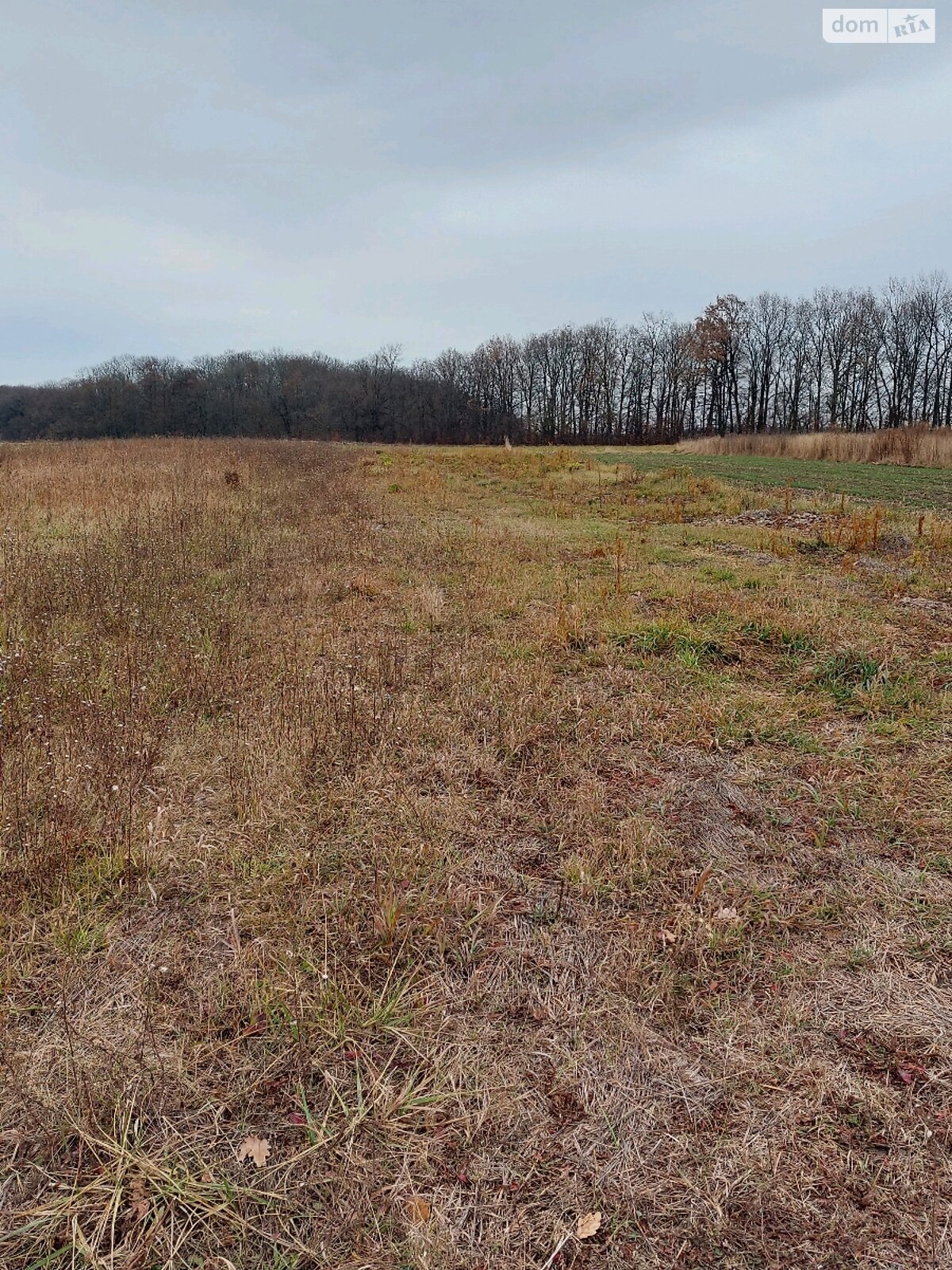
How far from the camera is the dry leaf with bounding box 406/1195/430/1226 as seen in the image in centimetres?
139

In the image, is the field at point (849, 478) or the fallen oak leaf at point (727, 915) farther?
the field at point (849, 478)

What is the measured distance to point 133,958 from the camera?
2031 mm

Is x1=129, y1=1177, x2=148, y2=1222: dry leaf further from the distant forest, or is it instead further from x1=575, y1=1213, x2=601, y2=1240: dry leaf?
the distant forest

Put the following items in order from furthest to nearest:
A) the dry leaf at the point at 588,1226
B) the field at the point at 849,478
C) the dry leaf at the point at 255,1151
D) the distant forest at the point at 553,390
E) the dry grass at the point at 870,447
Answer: the distant forest at the point at 553,390 < the dry grass at the point at 870,447 < the field at the point at 849,478 < the dry leaf at the point at 255,1151 < the dry leaf at the point at 588,1226

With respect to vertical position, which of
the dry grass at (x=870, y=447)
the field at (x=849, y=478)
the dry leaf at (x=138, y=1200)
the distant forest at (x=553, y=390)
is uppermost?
the distant forest at (x=553, y=390)

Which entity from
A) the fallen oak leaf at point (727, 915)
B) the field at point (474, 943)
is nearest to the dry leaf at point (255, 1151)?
the field at point (474, 943)

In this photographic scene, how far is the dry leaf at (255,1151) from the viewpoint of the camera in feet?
4.83

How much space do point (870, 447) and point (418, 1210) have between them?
2690 cm

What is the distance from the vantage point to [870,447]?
22.3 meters

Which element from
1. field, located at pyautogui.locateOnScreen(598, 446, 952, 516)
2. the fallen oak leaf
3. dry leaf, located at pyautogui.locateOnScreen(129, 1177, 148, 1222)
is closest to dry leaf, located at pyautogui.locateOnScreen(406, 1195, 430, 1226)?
dry leaf, located at pyautogui.locateOnScreen(129, 1177, 148, 1222)

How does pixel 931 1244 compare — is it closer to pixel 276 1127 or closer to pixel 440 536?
pixel 276 1127

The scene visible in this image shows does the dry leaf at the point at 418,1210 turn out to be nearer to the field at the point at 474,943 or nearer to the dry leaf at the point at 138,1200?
the field at the point at 474,943

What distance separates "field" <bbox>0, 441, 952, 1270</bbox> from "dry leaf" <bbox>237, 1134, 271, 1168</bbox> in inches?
0.5

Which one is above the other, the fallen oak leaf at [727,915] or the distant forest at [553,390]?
the distant forest at [553,390]
